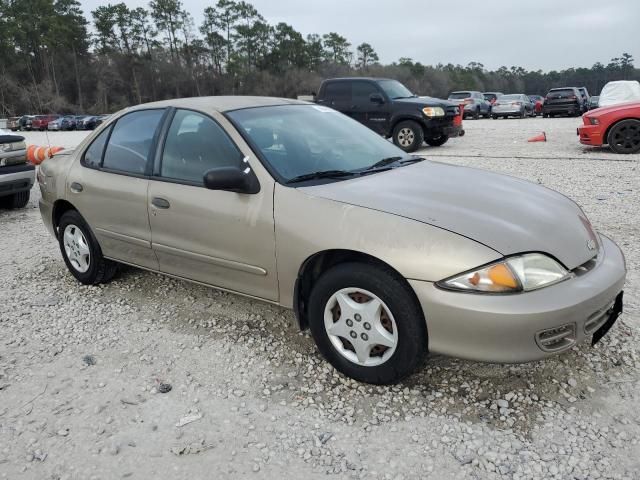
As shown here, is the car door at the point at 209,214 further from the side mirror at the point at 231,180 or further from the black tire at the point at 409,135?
the black tire at the point at 409,135

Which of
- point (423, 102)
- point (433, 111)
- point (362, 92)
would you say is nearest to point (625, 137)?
point (433, 111)

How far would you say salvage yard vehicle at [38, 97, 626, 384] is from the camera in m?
2.41

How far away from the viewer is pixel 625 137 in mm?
10242

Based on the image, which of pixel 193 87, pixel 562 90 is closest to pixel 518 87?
pixel 193 87

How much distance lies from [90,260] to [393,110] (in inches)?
377

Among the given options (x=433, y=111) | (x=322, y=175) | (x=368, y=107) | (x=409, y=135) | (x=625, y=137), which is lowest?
(x=409, y=135)

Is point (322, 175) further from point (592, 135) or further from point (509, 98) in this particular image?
point (509, 98)

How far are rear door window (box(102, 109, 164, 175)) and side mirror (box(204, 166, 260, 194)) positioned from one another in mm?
944

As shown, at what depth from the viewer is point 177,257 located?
3.54 meters

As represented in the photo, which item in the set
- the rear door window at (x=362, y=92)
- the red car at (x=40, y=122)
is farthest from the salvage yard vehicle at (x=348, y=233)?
the red car at (x=40, y=122)

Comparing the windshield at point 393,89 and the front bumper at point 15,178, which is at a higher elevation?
the windshield at point 393,89

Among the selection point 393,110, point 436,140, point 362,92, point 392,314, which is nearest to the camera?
point 392,314

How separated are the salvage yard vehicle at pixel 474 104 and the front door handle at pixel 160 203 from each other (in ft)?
90.8

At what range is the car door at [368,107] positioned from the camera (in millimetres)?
12664
